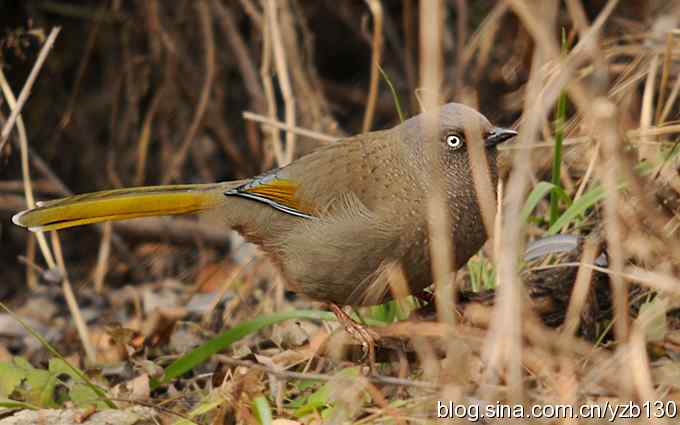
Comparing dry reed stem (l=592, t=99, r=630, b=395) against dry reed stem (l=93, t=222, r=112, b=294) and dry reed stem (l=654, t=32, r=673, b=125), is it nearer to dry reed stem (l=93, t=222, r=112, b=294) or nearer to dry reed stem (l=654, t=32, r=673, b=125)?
dry reed stem (l=654, t=32, r=673, b=125)

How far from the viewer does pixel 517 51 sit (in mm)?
6266

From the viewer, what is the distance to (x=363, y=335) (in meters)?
3.62

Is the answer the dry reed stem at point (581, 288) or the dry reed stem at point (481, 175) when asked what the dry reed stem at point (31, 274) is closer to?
the dry reed stem at point (481, 175)

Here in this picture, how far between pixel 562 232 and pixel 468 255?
653 millimetres

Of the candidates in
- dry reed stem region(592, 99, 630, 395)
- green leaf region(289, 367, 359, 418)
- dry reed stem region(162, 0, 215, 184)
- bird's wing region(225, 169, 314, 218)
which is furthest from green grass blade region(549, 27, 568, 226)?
dry reed stem region(162, 0, 215, 184)

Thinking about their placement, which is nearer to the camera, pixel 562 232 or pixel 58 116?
pixel 562 232

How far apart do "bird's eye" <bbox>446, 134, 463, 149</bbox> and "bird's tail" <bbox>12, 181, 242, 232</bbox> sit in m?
1.12

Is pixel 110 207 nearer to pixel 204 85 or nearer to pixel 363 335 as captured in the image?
pixel 363 335

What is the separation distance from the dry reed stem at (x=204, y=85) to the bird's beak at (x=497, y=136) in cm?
241

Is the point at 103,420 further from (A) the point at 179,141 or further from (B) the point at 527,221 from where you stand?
(A) the point at 179,141

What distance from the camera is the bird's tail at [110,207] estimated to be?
4.13 m

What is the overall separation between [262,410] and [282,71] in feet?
7.69

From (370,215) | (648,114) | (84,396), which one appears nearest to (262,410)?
(84,396)

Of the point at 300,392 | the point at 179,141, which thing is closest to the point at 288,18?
the point at 179,141
